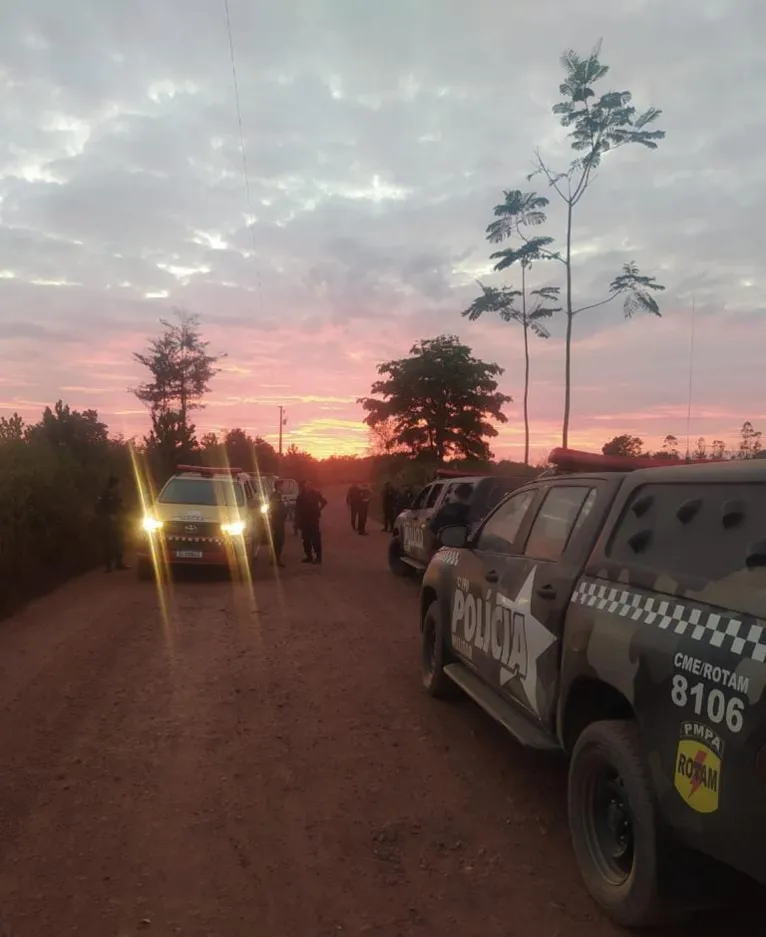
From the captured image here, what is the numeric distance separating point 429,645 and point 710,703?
4306 mm

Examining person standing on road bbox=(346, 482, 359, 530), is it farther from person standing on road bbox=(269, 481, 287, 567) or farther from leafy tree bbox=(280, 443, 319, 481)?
leafy tree bbox=(280, 443, 319, 481)

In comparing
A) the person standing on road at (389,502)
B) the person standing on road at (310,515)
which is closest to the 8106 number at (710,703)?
the person standing on road at (310,515)

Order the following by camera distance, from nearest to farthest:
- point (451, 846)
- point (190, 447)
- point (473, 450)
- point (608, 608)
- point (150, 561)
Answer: point (608, 608) → point (451, 846) → point (150, 561) → point (190, 447) → point (473, 450)

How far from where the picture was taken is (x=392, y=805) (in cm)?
457

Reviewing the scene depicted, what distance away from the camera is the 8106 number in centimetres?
258

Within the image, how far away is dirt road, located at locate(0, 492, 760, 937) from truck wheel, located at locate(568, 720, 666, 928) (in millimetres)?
155

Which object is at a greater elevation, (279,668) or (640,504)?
(640,504)

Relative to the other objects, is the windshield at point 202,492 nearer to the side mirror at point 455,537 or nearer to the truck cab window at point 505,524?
the side mirror at point 455,537

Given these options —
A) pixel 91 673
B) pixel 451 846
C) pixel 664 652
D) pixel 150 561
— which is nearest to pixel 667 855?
pixel 664 652

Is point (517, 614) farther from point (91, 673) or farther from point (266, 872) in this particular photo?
point (91, 673)

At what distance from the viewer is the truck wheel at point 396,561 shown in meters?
15.4

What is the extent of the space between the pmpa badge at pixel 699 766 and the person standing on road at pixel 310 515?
13.4 meters

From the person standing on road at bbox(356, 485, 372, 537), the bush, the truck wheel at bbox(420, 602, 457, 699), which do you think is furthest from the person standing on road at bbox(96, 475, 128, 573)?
the person standing on road at bbox(356, 485, 372, 537)

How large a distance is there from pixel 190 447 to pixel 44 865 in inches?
1004
